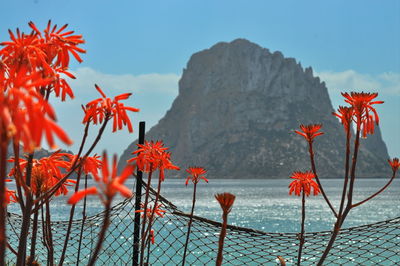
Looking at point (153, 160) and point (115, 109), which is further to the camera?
point (153, 160)

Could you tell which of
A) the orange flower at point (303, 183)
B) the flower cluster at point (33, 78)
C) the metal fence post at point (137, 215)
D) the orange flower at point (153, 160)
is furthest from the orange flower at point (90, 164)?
the metal fence post at point (137, 215)

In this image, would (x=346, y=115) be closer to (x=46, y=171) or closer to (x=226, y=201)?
(x=226, y=201)

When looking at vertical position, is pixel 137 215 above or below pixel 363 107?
below

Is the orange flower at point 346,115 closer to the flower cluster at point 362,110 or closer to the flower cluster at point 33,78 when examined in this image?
the flower cluster at point 362,110

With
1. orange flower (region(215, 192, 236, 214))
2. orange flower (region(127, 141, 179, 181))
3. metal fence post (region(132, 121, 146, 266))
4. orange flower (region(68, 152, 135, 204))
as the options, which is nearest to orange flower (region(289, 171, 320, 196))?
orange flower (region(127, 141, 179, 181))

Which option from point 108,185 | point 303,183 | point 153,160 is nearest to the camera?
point 108,185

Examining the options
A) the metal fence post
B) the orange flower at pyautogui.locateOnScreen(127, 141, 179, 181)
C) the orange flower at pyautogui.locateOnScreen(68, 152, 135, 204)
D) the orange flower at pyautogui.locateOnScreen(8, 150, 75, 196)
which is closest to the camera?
the orange flower at pyautogui.locateOnScreen(68, 152, 135, 204)

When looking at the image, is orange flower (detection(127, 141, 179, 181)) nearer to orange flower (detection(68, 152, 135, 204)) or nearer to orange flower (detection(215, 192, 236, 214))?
orange flower (detection(215, 192, 236, 214))

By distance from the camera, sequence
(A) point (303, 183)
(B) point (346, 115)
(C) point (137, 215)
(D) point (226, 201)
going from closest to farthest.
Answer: (D) point (226, 201) → (B) point (346, 115) → (A) point (303, 183) → (C) point (137, 215)

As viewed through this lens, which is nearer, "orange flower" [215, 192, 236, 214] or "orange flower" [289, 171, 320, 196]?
"orange flower" [215, 192, 236, 214]

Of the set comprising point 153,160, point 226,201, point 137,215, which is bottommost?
point 137,215

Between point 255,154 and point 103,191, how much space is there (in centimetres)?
19004

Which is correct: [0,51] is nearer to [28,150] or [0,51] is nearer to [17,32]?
[17,32]

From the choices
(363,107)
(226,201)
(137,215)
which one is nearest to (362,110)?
(363,107)
